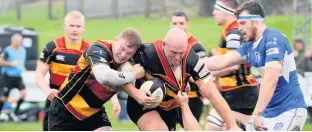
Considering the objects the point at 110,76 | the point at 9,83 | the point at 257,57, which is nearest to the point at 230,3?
the point at 257,57

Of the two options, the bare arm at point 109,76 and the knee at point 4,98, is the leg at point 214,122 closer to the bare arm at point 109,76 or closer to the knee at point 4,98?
the bare arm at point 109,76

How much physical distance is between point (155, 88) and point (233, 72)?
11.3 feet

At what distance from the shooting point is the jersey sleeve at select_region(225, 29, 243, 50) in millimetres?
11211

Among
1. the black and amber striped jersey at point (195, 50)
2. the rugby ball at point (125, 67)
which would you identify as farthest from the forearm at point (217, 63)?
the black and amber striped jersey at point (195, 50)

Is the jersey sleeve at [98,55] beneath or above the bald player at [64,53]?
above

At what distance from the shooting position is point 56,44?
38.0 ft

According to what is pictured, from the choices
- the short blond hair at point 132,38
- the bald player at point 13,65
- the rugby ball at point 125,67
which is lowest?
the bald player at point 13,65

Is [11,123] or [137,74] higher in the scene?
[137,74]

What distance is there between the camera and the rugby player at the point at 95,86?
8359 mm

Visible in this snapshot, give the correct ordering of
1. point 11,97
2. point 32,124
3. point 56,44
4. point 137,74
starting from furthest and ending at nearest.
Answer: point 11,97 < point 32,124 < point 56,44 < point 137,74

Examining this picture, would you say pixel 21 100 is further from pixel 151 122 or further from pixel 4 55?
pixel 151 122

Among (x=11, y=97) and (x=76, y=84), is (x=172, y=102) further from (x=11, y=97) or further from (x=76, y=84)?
(x=11, y=97)

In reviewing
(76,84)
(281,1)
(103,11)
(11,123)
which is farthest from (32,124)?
(76,84)

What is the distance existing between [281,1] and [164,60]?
9.92 m
